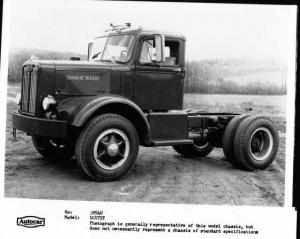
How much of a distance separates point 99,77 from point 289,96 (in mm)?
2776

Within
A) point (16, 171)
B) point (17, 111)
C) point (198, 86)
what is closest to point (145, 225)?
point (16, 171)

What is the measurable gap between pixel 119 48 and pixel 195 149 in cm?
253

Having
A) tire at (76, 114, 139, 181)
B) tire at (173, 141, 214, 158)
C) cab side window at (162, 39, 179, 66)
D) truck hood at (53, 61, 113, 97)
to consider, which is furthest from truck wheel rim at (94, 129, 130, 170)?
tire at (173, 141, 214, 158)

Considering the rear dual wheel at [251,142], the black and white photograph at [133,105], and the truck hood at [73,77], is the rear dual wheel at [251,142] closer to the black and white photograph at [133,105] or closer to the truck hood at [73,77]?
the black and white photograph at [133,105]

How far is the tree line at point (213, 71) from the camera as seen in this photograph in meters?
7.99

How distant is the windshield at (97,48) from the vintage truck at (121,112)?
0.02m

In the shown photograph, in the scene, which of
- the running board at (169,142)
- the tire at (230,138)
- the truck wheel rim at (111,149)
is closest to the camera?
the truck wheel rim at (111,149)

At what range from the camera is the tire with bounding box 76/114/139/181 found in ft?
24.4

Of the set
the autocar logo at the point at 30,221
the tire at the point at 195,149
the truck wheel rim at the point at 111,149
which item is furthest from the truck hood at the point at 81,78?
the tire at the point at 195,149

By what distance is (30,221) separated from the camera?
6.88 metres

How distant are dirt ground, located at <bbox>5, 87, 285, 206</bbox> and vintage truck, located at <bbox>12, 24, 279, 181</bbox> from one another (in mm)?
243

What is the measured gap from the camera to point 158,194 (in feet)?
24.5

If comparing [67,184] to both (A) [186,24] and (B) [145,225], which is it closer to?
(B) [145,225]

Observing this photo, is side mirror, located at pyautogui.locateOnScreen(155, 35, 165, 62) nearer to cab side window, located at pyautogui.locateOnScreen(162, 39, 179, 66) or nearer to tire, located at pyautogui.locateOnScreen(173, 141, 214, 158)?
cab side window, located at pyautogui.locateOnScreen(162, 39, 179, 66)
